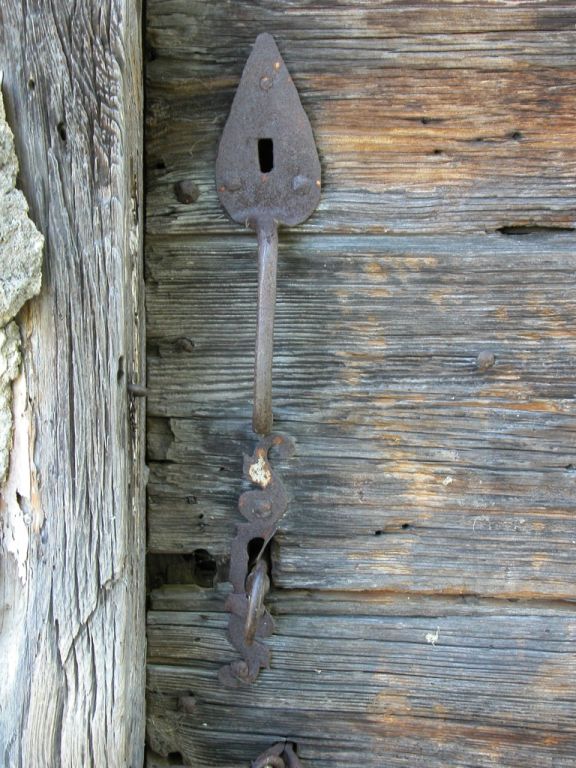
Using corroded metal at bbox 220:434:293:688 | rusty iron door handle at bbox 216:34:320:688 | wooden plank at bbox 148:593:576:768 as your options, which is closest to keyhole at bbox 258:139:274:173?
rusty iron door handle at bbox 216:34:320:688

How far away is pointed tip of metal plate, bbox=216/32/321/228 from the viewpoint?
0.82 m

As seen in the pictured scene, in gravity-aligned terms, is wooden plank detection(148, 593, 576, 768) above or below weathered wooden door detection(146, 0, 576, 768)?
below

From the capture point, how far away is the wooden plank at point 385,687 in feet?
2.90

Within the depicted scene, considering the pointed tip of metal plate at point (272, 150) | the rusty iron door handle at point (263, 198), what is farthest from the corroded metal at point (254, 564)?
the pointed tip of metal plate at point (272, 150)

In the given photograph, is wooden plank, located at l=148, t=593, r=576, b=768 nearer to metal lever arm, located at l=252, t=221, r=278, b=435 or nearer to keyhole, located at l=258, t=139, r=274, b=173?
metal lever arm, located at l=252, t=221, r=278, b=435

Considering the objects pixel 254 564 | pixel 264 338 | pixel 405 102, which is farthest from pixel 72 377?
pixel 405 102

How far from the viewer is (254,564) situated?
882 millimetres

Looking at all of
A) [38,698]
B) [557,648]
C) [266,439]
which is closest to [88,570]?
[38,698]

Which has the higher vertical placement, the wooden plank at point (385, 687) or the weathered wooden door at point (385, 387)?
the weathered wooden door at point (385, 387)

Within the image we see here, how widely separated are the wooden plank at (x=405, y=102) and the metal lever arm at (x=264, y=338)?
0.10 metres

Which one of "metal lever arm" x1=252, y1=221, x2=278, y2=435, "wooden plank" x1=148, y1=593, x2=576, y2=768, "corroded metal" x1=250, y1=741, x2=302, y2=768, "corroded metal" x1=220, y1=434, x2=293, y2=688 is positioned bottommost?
"corroded metal" x1=250, y1=741, x2=302, y2=768

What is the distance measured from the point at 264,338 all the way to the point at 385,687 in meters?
0.49

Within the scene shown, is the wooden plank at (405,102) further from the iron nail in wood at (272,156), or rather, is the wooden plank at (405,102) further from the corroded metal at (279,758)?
the corroded metal at (279,758)

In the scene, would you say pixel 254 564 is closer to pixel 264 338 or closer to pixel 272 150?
pixel 264 338
